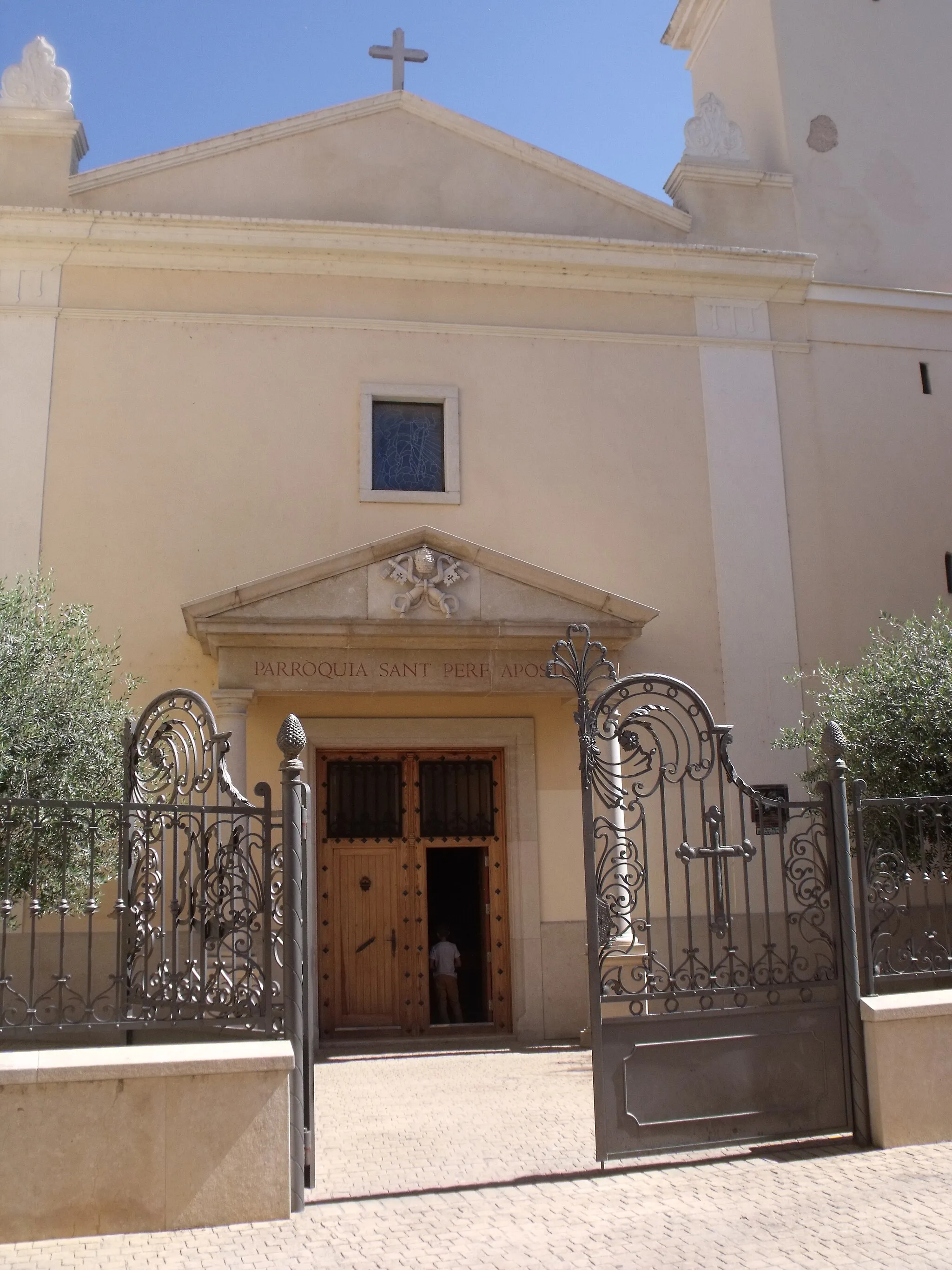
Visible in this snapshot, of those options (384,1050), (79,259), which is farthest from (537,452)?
(384,1050)

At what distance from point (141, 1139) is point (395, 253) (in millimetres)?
9454

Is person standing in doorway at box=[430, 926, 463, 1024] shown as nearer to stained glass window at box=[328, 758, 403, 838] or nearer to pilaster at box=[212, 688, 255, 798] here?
stained glass window at box=[328, 758, 403, 838]

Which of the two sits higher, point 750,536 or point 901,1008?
point 750,536

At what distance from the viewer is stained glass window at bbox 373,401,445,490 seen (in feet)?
41.1

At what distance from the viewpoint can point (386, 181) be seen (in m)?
13.2

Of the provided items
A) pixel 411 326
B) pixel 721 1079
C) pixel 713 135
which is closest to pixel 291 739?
pixel 721 1079

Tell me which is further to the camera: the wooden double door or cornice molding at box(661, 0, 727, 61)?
cornice molding at box(661, 0, 727, 61)

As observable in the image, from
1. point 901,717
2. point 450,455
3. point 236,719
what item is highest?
point 450,455

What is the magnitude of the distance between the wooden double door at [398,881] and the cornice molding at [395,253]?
5099 millimetres

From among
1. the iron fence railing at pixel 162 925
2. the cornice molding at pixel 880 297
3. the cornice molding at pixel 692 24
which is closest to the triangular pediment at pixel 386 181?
the cornice molding at pixel 880 297

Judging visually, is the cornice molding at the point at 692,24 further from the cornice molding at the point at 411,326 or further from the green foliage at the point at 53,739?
the green foliage at the point at 53,739

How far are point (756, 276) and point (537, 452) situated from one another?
3.28 meters

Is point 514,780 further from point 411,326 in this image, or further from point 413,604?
point 411,326

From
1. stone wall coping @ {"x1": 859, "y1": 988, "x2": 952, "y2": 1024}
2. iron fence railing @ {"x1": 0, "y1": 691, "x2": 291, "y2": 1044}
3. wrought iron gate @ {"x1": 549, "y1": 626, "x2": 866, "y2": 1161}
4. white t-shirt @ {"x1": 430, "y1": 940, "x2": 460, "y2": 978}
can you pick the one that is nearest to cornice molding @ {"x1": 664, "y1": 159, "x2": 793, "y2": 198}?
wrought iron gate @ {"x1": 549, "y1": 626, "x2": 866, "y2": 1161}
